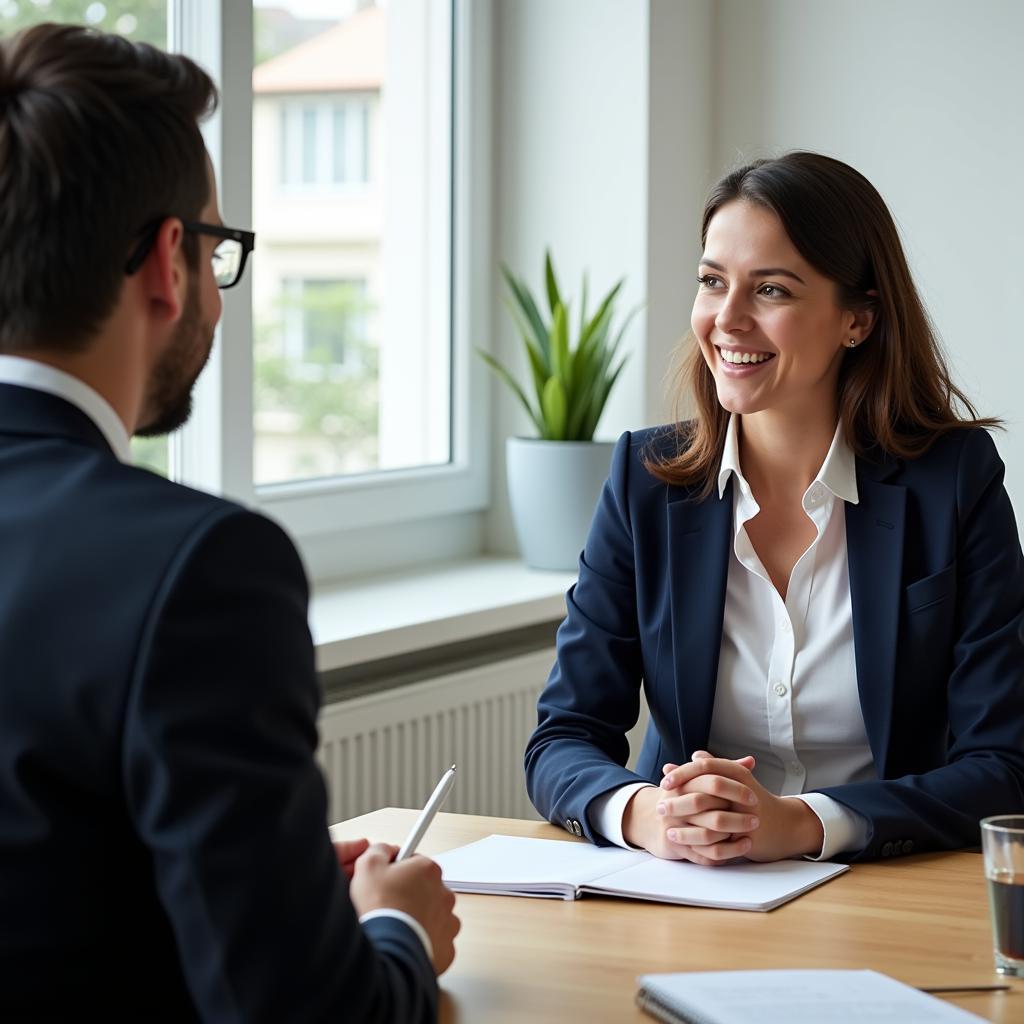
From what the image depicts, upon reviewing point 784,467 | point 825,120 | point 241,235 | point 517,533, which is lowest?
point 517,533

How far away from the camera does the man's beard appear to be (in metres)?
1.07

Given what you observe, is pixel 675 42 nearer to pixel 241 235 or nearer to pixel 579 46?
pixel 579 46

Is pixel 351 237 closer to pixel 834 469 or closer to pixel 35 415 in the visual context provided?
pixel 834 469

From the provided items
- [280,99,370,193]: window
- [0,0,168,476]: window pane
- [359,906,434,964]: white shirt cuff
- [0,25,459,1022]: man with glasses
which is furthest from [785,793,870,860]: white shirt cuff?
[280,99,370,193]: window

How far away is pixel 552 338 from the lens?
331 centimetres

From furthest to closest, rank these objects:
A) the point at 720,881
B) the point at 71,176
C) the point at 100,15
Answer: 1. the point at 100,15
2. the point at 720,881
3. the point at 71,176

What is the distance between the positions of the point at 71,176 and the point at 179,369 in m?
0.17

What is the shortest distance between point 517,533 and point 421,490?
0.82 ft

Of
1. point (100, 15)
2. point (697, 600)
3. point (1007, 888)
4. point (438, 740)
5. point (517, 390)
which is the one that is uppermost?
point (100, 15)

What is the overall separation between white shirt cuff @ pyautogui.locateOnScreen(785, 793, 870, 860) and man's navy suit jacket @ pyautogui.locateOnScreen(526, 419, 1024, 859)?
16 centimetres

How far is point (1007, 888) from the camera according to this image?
4.17 feet

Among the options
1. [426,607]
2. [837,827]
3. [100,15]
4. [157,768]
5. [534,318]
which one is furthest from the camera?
[534,318]

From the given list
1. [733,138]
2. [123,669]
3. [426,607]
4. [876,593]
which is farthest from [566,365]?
[123,669]

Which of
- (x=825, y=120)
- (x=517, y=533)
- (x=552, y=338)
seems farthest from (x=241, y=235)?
(x=825, y=120)
